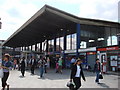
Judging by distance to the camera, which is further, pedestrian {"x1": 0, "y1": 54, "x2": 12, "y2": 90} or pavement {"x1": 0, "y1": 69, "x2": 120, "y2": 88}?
pavement {"x1": 0, "y1": 69, "x2": 120, "y2": 88}

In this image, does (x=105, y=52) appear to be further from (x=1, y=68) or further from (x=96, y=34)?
(x=1, y=68)

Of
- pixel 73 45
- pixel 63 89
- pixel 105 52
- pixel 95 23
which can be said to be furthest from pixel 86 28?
pixel 63 89

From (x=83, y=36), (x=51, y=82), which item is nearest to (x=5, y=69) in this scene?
(x=51, y=82)

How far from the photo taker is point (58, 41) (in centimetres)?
3659

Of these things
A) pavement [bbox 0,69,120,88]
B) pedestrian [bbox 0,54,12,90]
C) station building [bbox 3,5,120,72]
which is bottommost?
pavement [bbox 0,69,120,88]

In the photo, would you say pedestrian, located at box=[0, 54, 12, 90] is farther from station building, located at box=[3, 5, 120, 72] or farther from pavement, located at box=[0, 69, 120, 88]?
station building, located at box=[3, 5, 120, 72]

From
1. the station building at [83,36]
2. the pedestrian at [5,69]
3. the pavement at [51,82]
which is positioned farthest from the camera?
the station building at [83,36]

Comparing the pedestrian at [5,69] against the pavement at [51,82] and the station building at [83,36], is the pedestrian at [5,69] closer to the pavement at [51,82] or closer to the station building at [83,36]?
the pavement at [51,82]

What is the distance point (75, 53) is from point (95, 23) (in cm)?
559

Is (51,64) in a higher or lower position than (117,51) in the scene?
lower

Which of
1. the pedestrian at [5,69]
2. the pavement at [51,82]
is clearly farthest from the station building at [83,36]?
the pedestrian at [5,69]

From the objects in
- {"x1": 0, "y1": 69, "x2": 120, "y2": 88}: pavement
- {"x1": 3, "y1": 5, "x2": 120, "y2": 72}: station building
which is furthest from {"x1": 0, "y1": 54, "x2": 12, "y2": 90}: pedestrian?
{"x1": 3, "y1": 5, "x2": 120, "y2": 72}: station building

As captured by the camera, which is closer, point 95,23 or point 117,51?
point 117,51

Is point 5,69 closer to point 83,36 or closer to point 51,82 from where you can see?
point 51,82
